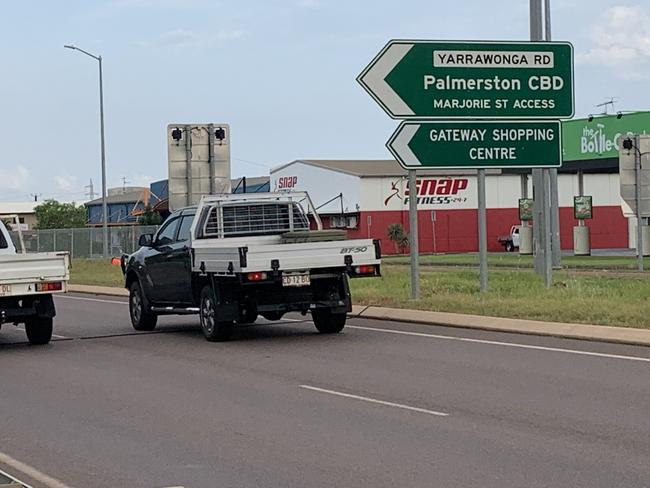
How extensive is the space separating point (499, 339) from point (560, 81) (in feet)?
27.7

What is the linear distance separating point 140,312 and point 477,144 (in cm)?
774

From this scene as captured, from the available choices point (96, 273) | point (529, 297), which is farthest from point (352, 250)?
point (96, 273)

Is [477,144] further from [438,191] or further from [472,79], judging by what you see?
[438,191]

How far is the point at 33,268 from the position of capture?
16.9 m

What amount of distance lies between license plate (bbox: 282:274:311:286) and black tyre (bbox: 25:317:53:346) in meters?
3.66

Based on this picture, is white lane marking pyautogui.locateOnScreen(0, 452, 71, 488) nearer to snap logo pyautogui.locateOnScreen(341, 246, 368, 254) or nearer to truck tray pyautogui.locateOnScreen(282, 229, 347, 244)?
snap logo pyautogui.locateOnScreen(341, 246, 368, 254)

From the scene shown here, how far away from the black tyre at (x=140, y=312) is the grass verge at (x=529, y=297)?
15.7 ft

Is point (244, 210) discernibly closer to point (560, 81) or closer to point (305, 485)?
point (560, 81)

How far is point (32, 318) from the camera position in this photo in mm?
17344

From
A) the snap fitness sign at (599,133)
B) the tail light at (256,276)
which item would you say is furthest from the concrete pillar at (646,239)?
the tail light at (256,276)

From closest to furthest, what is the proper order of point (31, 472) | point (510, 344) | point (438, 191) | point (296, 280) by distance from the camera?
point (31, 472) < point (510, 344) < point (296, 280) < point (438, 191)

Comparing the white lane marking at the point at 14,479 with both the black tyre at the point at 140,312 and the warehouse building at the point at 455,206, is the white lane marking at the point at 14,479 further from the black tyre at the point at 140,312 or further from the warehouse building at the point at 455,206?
the warehouse building at the point at 455,206

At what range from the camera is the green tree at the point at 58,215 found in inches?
4557

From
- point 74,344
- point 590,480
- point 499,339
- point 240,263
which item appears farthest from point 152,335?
point 590,480
